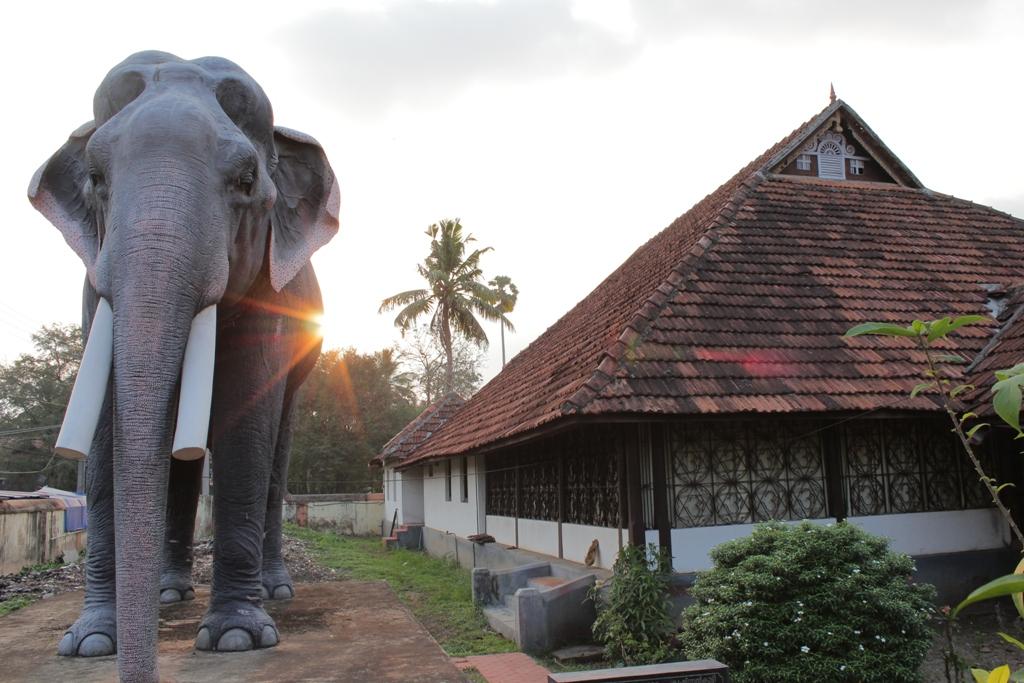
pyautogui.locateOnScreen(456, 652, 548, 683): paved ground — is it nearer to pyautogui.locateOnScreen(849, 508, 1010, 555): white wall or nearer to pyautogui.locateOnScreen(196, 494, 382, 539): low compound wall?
pyautogui.locateOnScreen(849, 508, 1010, 555): white wall

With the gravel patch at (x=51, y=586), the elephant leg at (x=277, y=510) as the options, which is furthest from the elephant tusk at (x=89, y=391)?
the gravel patch at (x=51, y=586)

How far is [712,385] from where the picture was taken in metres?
8.71

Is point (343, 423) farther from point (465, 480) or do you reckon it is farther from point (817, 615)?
point (817, 615)

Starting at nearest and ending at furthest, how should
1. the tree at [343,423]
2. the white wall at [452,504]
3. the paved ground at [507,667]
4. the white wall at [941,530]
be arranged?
the paved ground at [507,667] < the white wall at [941,530] < the white wall at [452,504] < the tree at [343,423]

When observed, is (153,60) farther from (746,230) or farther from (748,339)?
(746,230)

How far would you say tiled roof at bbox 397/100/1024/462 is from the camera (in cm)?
876

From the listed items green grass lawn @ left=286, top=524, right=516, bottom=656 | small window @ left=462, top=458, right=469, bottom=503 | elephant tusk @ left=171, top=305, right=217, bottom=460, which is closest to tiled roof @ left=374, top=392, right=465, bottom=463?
green grass lawn @ left=286, top=524, right=516, bottom=656

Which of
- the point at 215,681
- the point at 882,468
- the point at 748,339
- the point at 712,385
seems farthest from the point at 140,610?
the point at 882,468

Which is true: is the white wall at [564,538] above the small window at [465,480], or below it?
below

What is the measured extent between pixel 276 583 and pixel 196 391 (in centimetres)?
320

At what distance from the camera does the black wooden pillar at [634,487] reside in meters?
8.56

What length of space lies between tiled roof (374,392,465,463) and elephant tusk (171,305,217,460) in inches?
817

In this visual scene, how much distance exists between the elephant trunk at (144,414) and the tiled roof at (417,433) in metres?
20.9

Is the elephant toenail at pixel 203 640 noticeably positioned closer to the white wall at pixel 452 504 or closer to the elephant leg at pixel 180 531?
the elephant leg at pixel 180 531
